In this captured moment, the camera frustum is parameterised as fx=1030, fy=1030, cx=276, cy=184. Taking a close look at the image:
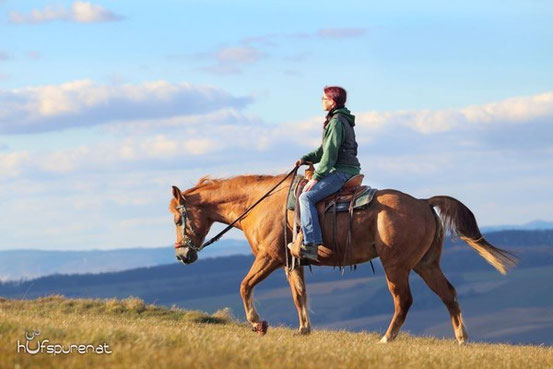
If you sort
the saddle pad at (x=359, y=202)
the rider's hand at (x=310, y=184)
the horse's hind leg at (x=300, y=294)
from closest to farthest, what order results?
the saddle pad at (x=359, y=202) < the rider's hand at (x=310, y=184) < the horse's hind leg at (x=300, y=294)

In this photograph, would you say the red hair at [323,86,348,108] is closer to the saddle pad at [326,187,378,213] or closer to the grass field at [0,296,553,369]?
the saddle pad at [326,187,378,213]

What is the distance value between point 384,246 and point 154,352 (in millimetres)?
6749

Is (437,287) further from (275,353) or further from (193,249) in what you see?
(275,353)

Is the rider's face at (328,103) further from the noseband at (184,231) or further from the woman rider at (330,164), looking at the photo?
the noseband at (184,231)

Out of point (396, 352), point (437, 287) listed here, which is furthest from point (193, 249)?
point (396, 352)

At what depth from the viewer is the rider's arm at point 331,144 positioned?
17.3 m

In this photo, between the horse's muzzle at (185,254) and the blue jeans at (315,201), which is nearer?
the blue jeans at (315,201)

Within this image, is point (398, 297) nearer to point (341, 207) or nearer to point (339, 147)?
point (341, 207)

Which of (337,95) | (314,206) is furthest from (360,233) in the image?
(337,95)

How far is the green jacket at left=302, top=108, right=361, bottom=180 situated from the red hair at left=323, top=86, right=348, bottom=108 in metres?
0.13

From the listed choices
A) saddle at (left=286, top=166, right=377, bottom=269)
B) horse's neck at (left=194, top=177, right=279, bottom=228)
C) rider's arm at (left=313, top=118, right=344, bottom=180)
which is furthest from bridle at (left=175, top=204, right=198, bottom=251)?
rider's arm at (left=313, top=118, right=344, bottom=180)

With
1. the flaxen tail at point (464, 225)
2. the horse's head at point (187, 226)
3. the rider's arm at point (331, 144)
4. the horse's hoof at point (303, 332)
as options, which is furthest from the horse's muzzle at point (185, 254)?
the flaxen tail at point (464, 225)

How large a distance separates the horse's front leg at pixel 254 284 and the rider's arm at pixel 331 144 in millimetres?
1897

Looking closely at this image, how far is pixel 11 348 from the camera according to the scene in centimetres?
1141
